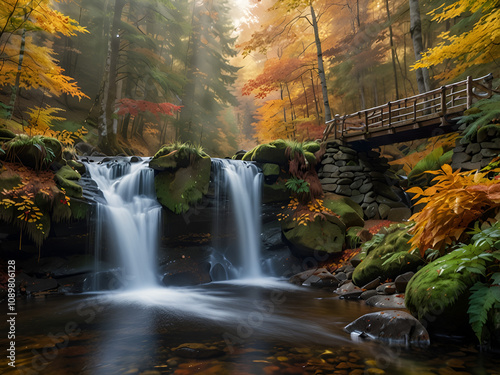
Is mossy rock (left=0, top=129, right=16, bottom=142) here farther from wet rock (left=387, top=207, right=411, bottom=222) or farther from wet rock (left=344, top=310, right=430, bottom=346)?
wet rock (left=387, top=207, right=411, bottom=222)

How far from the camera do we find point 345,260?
336 inches

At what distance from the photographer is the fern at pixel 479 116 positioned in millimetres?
8242

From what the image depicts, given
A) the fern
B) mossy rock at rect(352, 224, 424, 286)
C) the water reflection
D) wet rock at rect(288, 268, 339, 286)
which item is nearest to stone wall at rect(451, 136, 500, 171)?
the fern

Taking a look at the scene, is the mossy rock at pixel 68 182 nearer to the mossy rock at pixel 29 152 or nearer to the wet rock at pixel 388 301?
the mossy rock at pixel 29 152

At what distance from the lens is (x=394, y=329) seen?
3.44m

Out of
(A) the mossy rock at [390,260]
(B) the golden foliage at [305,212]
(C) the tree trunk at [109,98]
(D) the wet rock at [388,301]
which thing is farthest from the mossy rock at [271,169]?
(C) the tree trunk at [109,98]

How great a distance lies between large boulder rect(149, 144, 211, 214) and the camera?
342 inches

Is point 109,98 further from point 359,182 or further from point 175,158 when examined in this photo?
point 359,182

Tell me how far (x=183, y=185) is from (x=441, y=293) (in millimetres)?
6933

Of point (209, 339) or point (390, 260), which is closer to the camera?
point (209, 339)

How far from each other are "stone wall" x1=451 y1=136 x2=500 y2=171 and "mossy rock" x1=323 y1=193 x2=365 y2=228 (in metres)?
3.22

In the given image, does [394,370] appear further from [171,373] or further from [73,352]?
[73,352]

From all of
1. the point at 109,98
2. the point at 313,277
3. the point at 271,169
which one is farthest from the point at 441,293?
the point at 109,98

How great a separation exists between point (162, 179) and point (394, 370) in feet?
25.2
